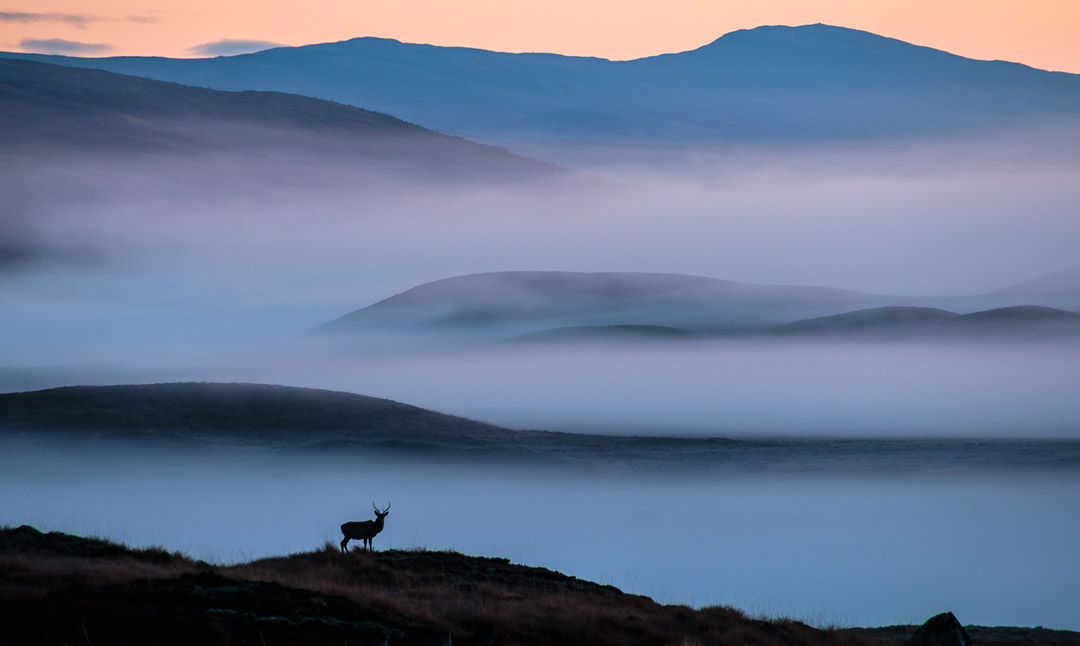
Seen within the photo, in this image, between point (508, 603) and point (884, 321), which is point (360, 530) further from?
point (884, 321)

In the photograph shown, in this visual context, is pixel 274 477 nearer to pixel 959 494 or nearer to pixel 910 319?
pixel 959 494

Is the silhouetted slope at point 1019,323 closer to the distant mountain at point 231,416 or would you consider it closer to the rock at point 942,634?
the distant mountain at point 231,416

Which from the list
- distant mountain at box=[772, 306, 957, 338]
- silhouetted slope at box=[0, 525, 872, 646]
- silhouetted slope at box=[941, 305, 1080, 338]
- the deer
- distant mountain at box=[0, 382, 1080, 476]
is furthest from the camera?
distant mountain at box=[772, 306, 957, 338]

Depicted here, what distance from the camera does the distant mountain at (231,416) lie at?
84.0m

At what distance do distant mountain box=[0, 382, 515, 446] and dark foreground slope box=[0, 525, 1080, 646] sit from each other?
2218 inches

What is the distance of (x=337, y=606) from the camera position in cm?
1864

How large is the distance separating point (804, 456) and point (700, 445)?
30.9 ft

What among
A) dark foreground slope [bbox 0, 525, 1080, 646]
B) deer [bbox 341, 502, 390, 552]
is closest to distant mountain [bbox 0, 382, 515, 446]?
deer [bbox 341, 502, 390, 552]

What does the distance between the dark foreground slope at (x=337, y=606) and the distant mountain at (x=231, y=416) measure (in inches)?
2218

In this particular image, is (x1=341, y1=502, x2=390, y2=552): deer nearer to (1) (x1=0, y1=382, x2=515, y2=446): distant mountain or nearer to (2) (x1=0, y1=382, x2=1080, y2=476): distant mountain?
(2) (x1=0, y1=382, x2=1080, y2=476): distant mountain

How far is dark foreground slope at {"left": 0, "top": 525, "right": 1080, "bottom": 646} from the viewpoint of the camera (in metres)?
16.3

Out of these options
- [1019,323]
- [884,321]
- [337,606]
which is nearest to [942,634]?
[337,606]

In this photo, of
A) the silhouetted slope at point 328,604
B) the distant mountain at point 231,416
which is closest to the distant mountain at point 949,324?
the distant mountain at point 231,416

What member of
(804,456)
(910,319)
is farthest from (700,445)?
(910,319)
